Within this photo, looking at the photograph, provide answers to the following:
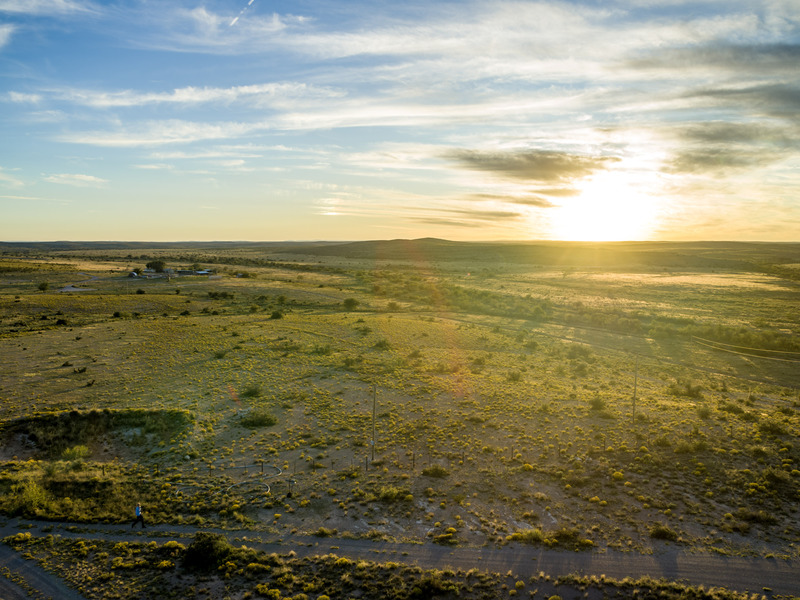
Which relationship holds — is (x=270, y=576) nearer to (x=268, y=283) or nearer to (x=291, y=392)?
(x=291, y=392)

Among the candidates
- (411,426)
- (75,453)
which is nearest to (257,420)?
(75,453)

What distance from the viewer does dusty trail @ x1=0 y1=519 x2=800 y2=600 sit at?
18.6 m

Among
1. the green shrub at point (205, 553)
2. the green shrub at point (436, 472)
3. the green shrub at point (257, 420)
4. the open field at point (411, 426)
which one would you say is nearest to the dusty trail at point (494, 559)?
the open field at point (411, 426)

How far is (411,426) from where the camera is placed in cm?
3359

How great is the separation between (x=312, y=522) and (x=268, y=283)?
329ft

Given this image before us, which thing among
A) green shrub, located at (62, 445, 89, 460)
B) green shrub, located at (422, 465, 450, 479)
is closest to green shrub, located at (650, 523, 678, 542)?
green shrub, located at (422, 465, 450, 479)

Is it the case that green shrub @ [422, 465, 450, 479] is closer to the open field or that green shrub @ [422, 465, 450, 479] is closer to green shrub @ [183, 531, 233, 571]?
the open field

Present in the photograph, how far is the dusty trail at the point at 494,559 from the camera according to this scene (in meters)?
18.6

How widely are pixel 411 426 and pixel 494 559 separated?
14.2 meters

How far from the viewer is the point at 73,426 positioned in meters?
31.8

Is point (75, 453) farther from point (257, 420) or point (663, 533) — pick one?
point (663, 533)

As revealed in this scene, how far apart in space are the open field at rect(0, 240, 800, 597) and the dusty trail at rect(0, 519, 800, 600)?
643 millimetres

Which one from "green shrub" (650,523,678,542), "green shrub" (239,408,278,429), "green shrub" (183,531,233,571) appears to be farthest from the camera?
"green shrub" (239,408,278,429)

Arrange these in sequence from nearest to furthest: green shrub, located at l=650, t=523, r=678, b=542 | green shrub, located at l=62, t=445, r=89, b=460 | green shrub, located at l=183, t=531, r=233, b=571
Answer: green shrub, located at l=183, t=531, r=233, b=571, green shrub, located at l=650, t=523, r=678, b=542, green shrub, located at l=62, t=445, r=89, b=460
